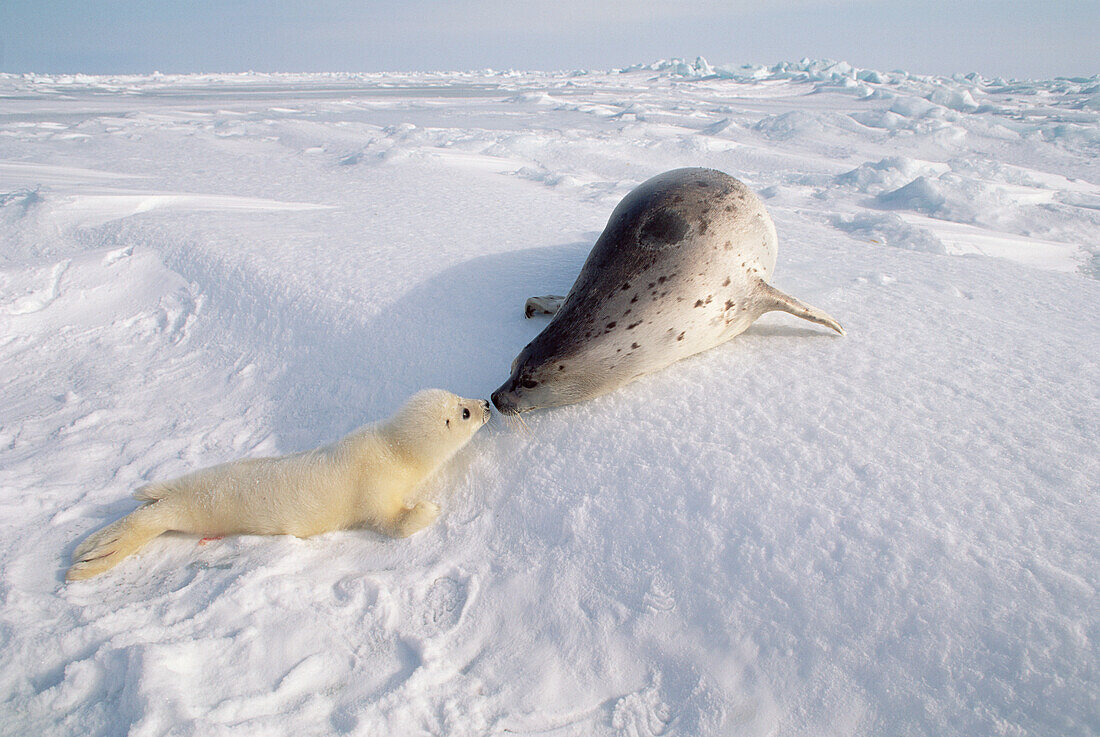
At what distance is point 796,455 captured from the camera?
1.52m

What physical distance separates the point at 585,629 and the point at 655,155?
6.10 metres

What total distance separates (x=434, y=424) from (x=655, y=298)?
78 centimetres

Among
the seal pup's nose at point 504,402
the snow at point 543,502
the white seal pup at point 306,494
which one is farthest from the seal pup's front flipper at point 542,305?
the white seal pup at point 306,494

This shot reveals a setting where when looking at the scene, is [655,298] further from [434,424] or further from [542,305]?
[434,424]

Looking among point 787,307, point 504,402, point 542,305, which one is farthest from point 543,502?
point 787,307

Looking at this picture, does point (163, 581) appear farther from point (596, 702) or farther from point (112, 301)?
point (112, 301)

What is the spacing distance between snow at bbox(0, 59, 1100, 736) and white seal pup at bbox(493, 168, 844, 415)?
101 mm

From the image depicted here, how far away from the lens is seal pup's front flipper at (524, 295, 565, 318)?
7.27 feet

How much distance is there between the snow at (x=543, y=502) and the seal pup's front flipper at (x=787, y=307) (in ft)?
0.28

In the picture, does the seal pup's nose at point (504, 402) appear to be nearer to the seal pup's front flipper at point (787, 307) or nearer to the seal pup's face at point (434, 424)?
the seal pup's face at point (434, 424)

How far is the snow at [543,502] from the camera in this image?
3.62 ft

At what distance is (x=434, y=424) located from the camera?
169 centimetres

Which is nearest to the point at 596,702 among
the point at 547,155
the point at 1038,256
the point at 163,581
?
the point at 163,581

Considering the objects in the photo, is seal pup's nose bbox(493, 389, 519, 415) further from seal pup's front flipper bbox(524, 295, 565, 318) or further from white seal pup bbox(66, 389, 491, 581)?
seal pup's front flipper bbox(524, 295, 565, 318)
